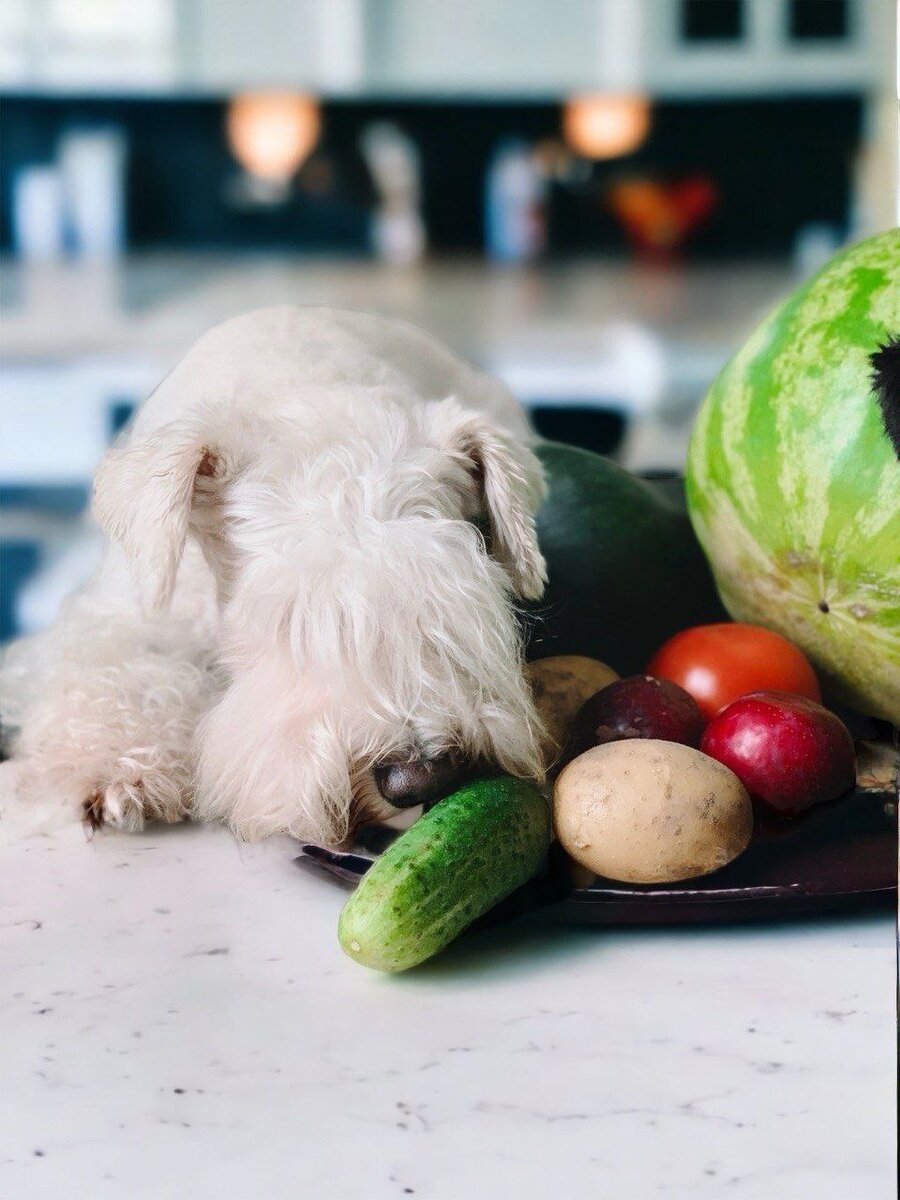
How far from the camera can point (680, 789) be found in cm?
Answer: 71

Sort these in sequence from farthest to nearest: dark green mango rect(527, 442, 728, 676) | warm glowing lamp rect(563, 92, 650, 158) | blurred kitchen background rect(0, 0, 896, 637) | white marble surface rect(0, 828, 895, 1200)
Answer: warm glowing lamp rect(563, 92, 650, 158), blurred kitchen background rect(0, 0, 896, 637), dark green mango rect(527, 442, 728, 676), white marble surface rect(0, 828, 895, 1200)

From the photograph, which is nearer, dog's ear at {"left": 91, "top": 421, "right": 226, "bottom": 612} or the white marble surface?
the white marble surface

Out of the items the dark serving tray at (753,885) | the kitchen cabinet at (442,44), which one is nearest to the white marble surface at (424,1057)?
the dark serving tray at (753,885)

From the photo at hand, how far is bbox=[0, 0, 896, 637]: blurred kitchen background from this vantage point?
3459 mm

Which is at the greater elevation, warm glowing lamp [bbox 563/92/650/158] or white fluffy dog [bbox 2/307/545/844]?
warm glowing lamp [bbox 563/92/650/158]

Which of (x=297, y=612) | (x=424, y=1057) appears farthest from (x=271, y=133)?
(x=424, y=1057)

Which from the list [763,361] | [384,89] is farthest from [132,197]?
[763,361]

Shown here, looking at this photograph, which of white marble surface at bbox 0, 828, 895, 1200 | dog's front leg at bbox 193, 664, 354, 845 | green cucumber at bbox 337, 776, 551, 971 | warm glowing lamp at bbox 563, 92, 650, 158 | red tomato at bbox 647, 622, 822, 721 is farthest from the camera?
warm glowing lamp at bbox 563, 92, 650, 158

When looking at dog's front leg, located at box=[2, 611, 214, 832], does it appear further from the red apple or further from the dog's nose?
the red apple

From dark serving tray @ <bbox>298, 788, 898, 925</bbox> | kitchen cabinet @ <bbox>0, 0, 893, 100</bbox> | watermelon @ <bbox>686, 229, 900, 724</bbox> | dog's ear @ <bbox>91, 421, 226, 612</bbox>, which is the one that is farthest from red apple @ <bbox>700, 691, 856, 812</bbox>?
kitchen cabinet @ <bbox>0, 0, 893, 100</bbox>

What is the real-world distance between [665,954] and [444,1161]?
8.0 inches

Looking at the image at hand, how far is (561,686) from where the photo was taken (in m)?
0.88

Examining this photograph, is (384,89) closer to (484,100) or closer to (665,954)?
(484,100)

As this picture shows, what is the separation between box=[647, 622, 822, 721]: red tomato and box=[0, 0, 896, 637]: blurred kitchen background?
2.36 m
